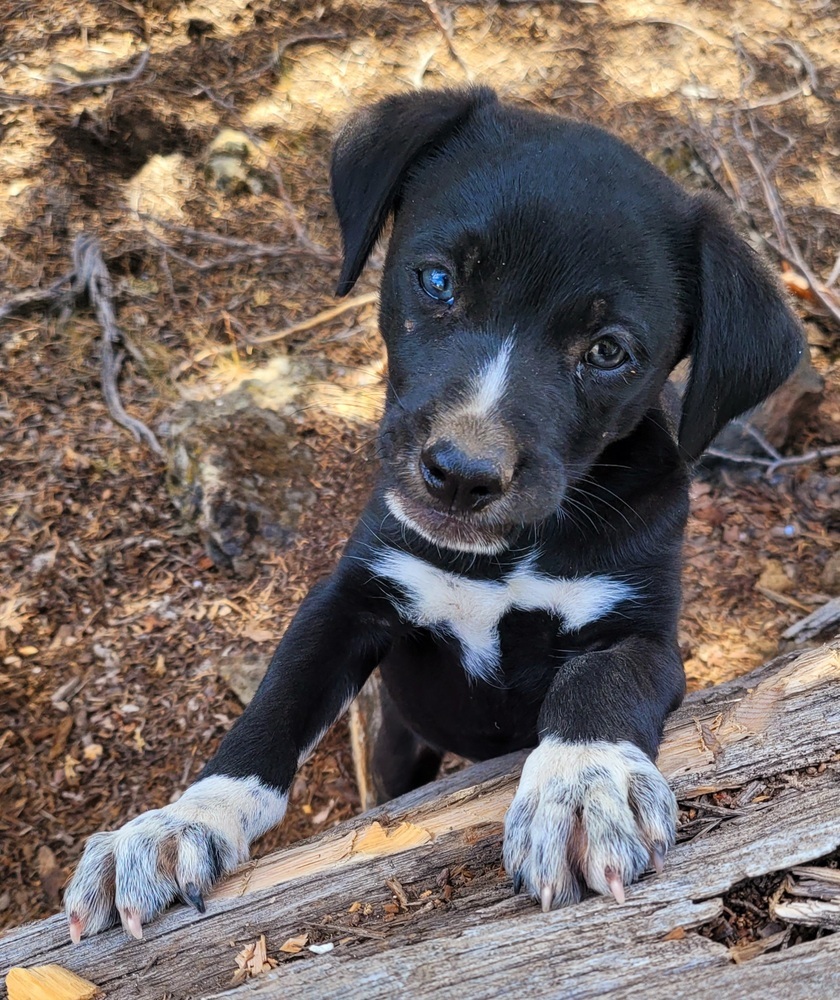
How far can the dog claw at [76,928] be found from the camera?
1.98m

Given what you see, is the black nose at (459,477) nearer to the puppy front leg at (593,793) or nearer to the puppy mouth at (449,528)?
the puppy mouth at (449,528)

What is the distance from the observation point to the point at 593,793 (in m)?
1.88

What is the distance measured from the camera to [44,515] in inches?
173

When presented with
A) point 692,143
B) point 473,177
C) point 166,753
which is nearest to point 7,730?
point 166,753

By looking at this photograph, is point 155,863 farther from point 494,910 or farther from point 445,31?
point 445,31

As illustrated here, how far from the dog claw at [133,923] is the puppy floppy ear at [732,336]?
1854 millimetres

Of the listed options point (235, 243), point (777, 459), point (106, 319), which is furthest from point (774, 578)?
point (106, 319)

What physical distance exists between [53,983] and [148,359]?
3.90 metres

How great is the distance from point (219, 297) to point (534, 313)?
148 inches

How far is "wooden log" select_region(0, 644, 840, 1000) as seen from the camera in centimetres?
157

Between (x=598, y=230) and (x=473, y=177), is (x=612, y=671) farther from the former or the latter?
(x=473, y=177)

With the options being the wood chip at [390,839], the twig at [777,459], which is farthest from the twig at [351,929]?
the twig at [777,459]

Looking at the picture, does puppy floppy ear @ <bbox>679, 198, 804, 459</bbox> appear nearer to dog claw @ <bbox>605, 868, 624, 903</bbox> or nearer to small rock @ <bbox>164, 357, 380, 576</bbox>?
dog claw @ <bbox>605, 868, 624, 903</bbox>

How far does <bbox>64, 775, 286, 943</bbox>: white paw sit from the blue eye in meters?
1.44
